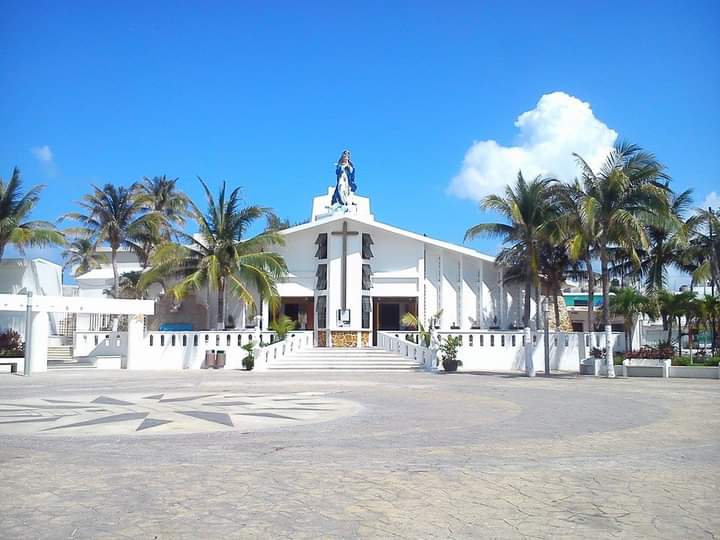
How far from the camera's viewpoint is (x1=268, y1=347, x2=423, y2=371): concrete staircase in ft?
90.1

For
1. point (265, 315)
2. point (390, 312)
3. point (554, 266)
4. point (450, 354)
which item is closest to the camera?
point (450, 354)

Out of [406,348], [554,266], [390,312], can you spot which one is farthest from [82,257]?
[554,266]

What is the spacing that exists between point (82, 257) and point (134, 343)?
54.4 ft

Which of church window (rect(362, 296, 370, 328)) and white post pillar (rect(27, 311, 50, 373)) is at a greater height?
church window (rect(362, 296, 370, 328))

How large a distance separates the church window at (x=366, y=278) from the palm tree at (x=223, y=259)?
217 inches

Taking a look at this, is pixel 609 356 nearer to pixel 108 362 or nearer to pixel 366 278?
pixel 366 278

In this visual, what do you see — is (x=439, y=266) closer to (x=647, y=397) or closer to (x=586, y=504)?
(x=647, y=397)

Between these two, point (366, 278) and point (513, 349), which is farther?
point (366, 278)

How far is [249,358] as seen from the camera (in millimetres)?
26953

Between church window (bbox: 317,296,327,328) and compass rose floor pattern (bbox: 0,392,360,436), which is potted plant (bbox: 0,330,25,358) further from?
compass rose floor pattern (bbox: 0,392,360,436)


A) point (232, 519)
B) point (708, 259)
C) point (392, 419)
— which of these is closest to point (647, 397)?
point (392, 419)

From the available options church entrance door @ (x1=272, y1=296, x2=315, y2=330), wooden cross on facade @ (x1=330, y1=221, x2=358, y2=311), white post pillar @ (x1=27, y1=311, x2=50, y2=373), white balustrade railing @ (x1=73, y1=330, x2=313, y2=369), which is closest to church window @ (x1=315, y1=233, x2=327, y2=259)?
wooden cross on facade @ (x1=330, y1=221, x2=358, y2=311)

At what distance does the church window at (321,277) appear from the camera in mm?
35781

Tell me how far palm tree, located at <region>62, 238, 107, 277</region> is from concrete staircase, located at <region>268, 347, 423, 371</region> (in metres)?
16.9
